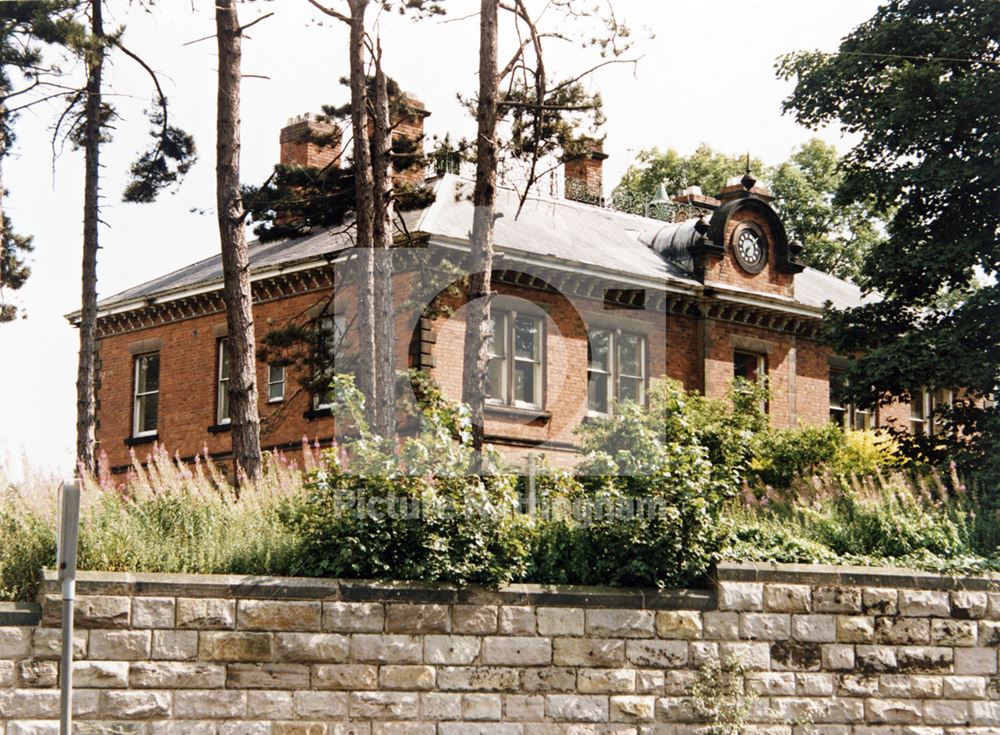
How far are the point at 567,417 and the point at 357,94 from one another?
10.9 meters

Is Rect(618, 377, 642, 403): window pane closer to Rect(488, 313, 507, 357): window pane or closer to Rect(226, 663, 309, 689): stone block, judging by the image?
Rect(488, 313, 507, 357): window pane

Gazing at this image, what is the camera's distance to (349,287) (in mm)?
29281

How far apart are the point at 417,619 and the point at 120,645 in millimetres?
2717

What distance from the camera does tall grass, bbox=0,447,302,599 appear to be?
13039mm

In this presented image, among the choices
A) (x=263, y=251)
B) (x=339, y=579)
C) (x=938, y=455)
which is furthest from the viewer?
(x=263, y=251)

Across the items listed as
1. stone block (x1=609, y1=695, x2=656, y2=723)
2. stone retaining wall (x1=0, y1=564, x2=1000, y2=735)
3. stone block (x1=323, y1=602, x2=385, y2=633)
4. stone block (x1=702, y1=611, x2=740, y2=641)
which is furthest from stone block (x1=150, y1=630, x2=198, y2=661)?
stone block (x1=702, y1=611, x2=740, y2=641)

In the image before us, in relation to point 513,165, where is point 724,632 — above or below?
below

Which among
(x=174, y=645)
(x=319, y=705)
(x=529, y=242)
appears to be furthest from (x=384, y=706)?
(x=529, y=242)

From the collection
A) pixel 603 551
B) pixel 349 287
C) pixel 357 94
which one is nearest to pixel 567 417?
pixel 349 287

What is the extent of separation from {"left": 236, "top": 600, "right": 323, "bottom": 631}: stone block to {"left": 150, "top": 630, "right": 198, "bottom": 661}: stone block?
0.43m

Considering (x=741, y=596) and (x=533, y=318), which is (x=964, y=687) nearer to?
(x=741, y=596)

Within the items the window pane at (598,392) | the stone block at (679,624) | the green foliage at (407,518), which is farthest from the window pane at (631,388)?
the green foliage at (407,518)

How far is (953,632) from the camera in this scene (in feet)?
51.0

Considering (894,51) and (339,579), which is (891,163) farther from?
(339,579)
